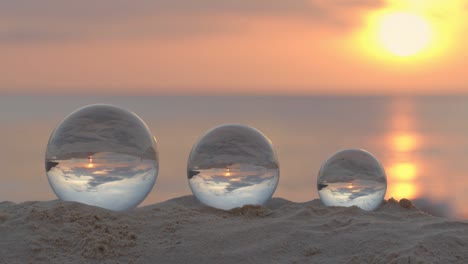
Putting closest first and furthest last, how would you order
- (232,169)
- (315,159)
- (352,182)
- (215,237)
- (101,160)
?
(215,237) → (101,160) → (232,169) → (352,182) → (315,159)

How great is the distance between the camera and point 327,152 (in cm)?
1572

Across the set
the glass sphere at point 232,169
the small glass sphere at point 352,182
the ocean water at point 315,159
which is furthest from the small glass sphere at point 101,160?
the ocean water at point 315,159

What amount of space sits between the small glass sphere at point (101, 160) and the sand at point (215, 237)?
222mm

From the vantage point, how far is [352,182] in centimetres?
593

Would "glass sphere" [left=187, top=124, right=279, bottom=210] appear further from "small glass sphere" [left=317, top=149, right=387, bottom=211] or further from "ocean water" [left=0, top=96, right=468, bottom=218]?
"ocean water" [left=0, top=96, right=468, bottom=218]

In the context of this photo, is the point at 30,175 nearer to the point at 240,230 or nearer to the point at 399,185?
the point at 399,185

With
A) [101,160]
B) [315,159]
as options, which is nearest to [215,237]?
[101,160]

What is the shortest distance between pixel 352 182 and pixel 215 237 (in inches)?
69.3

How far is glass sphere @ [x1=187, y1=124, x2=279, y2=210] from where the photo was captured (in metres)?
5.70

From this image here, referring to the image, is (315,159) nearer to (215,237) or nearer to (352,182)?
(352,182)

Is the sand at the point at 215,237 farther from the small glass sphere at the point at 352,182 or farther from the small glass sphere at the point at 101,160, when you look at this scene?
the small glass sphere at the point at 352,182

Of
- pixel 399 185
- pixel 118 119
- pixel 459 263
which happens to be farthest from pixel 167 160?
pixel 459 263

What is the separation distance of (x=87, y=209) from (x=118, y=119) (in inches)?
34.2

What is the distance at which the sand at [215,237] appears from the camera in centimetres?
436
